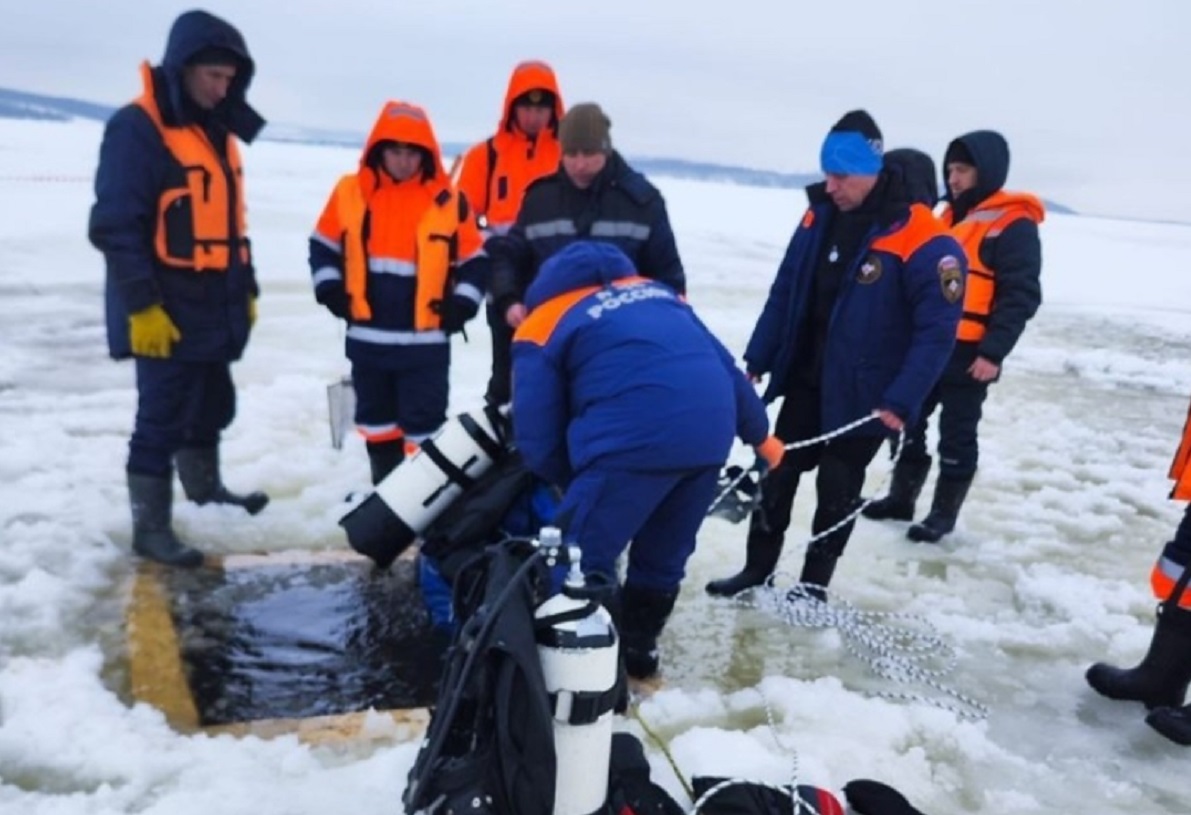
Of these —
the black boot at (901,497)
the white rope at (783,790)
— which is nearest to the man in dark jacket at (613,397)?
the white rope at (783,790)

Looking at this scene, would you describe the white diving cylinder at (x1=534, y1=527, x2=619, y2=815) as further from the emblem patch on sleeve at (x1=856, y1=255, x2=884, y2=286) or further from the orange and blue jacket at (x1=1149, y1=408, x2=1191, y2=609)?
the orange and blue jacket at (x1=1149, y1=408, x2=1191, y2=609)

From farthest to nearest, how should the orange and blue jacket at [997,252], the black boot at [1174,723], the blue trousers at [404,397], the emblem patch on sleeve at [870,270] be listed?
the orange and blue jacket at [997,252], the blue trousers at [404,397], the emblem patch on sleeve at [870,270], the black boot at [1174,723]

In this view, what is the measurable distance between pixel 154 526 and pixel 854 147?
310cm

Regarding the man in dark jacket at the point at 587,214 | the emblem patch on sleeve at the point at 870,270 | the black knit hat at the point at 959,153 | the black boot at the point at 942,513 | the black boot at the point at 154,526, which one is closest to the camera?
the emblem patch on sleeve at the point at 870,270

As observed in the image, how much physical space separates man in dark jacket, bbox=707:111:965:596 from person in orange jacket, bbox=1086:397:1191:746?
3.08 ft

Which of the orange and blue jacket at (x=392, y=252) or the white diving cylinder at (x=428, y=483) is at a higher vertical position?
the orange and blue jacket at (x=392, y=252)

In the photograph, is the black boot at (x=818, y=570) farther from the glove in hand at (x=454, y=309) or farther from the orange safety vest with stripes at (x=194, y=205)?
the orange safety vest with stripes at (x=194, y=205)

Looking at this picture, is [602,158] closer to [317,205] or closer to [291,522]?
[291,522]

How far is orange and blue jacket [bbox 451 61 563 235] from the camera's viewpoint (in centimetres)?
460

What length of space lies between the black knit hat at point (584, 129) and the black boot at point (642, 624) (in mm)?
1700

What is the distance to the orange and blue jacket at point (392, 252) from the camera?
4027 mm

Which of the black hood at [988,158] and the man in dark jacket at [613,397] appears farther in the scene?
the black hood at [988,158]

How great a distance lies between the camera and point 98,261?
1165 cm

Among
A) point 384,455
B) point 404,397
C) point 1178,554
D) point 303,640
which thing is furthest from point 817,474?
point 303,640
